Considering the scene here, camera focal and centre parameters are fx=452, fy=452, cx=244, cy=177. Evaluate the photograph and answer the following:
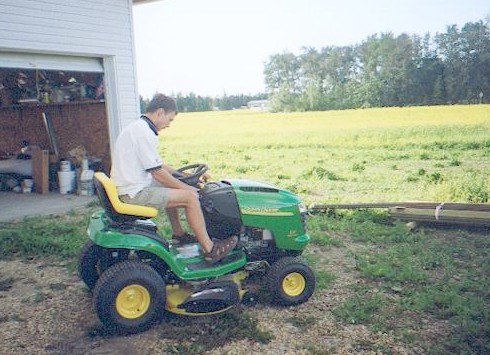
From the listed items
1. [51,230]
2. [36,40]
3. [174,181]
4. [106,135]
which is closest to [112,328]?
[174,181]

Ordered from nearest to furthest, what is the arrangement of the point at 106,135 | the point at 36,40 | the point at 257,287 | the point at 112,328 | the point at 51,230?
the point at 112,328 < the point at 257,287 < the point at 51,230 < the point at 36,40 < the point at 106,135

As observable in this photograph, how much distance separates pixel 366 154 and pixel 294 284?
39.1 feet

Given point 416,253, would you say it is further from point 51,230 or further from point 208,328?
point 51,230

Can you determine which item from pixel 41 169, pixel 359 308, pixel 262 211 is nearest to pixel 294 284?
pixel 359 308

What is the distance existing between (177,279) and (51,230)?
3221mm

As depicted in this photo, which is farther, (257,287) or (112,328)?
(257,287)

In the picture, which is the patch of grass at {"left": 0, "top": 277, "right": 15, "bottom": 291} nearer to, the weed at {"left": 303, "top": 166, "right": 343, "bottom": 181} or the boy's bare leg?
the boy's bare leg

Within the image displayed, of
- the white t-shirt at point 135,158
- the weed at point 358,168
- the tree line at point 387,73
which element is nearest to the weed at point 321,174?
the weed at point 358,168

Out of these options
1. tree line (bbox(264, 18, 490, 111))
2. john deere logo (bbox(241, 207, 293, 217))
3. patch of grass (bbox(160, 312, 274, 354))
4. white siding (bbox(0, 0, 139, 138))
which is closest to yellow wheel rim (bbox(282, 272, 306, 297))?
patch of grass (bbox(160, 312, 274, 354))

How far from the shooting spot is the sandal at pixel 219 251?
3.54m

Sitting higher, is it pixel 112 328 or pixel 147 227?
pixel 147 227

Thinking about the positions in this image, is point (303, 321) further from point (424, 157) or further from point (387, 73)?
point (387, 73)

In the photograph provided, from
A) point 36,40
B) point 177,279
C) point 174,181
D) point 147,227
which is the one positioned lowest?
point 177,279

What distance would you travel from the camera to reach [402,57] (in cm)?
2350
